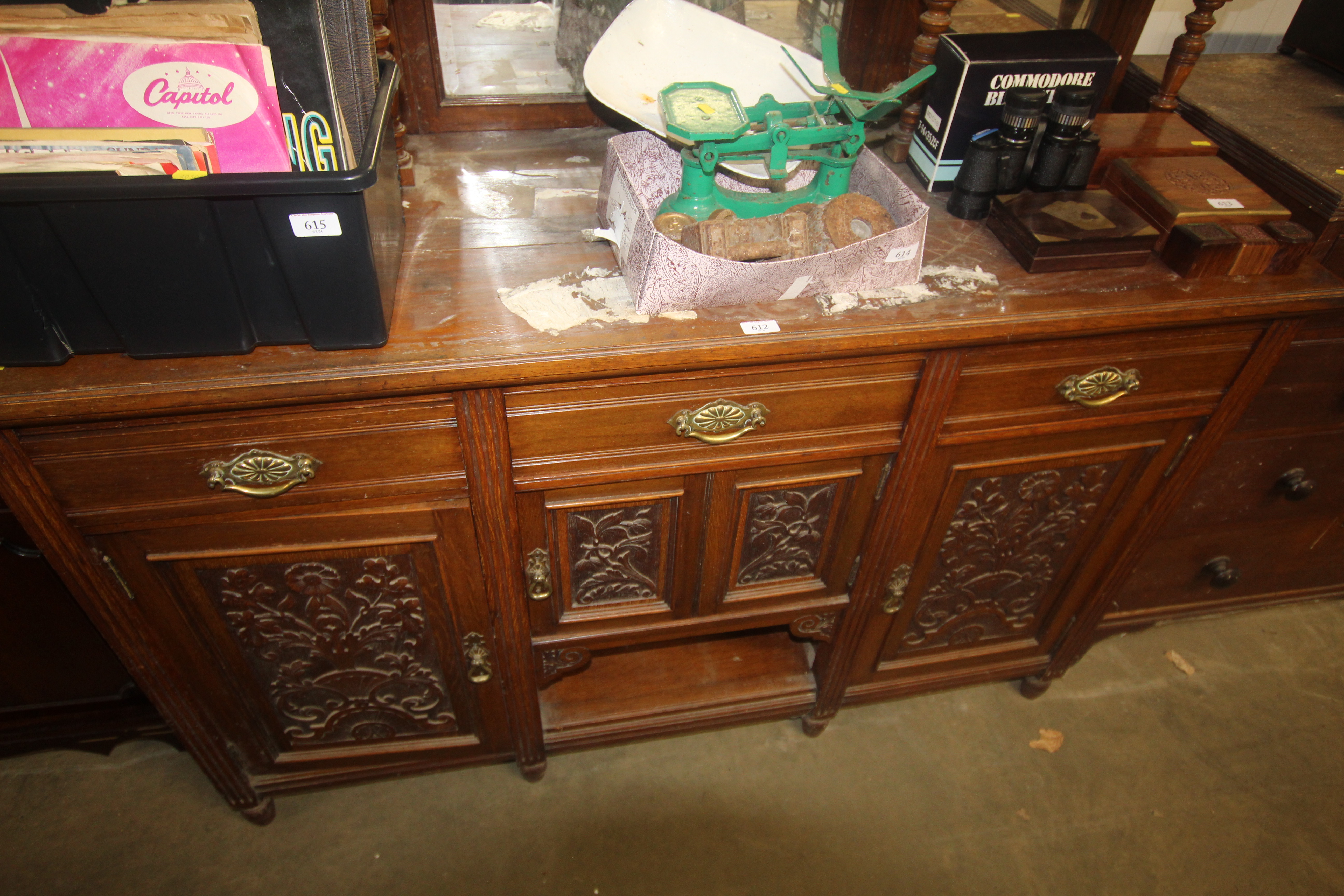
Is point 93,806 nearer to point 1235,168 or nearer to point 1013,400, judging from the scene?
point 1013,400

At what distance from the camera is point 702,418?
99 centimetres

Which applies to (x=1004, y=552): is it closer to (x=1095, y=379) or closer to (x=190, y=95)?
(x=1095, y=379)

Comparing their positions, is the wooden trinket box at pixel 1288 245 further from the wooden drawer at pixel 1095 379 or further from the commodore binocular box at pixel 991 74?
the commodore binocular box at pixel 991 74

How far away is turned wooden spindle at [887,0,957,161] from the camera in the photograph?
3.63 feet

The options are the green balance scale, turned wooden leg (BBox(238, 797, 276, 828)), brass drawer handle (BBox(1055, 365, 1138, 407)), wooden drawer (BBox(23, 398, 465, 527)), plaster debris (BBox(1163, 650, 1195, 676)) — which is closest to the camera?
wooden drawer (BBox(23, 398, 465, 527))

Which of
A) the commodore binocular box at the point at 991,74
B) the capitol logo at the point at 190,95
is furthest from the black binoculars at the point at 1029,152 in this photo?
the capitol logo at the point at 190,95

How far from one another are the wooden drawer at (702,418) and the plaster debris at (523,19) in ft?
2.25

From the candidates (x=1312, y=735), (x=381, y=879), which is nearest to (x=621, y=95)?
(x=381, y=879)

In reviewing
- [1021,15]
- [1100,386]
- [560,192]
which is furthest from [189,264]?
[1021,15]

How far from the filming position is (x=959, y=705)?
1678 millimetres

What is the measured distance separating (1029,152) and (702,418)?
2.01 feet

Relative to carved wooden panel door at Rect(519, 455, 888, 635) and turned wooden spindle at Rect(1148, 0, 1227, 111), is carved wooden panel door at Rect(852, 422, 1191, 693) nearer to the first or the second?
→ carved wooden panel door at Rect(519, 455, 888, 635)

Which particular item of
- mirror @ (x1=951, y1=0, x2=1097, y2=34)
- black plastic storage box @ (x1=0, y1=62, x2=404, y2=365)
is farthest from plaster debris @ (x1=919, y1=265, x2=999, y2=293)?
black plastic storage box @ (x1=0, y1=62, x2=404, y2=365)

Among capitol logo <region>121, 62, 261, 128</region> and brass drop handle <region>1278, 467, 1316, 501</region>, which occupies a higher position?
capitol logo <region>121, 62, 261, 128</region>
